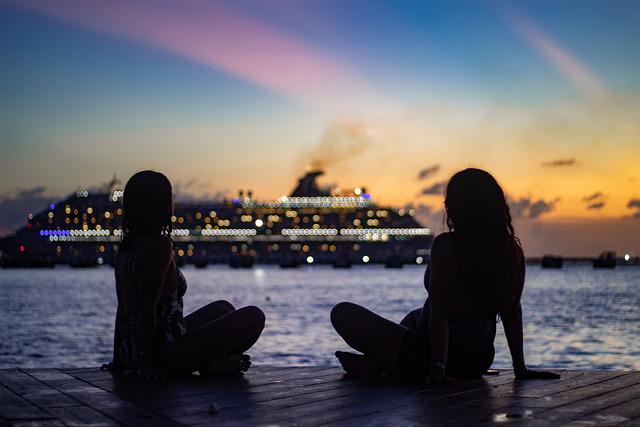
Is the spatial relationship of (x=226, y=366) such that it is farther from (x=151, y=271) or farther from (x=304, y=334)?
(x=304, y=334)

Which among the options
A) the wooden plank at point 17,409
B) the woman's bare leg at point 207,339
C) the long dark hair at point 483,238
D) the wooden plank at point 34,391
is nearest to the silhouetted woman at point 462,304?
the long dark hair at point 483,238

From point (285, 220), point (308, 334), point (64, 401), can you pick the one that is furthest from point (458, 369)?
point (285, 220)

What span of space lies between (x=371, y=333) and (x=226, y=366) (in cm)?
82

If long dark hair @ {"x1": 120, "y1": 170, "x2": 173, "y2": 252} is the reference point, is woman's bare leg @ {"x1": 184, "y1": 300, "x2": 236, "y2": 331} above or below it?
below

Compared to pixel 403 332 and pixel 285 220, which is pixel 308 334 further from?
pixel 285 220

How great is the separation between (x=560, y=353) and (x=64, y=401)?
1603cm

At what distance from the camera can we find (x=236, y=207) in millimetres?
137625

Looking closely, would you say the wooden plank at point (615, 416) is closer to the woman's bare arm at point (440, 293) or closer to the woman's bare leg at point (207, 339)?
the woman's bare arm at point (440, 293)

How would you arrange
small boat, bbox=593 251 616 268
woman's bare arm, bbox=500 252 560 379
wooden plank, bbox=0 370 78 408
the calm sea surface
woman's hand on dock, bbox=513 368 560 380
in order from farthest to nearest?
small boat, bbox=593 251 616 268, the calm sea surface, woman's hand on dock, bbox=513 368 560 380, woman's bare arm, bbox=500 252 560 379, wooden plank, bbox=0 370 78 408

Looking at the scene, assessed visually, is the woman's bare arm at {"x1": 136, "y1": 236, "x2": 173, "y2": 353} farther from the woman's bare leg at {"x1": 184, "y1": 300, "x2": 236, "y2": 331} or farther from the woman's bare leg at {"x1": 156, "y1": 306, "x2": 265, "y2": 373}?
the woman's bare leg at {"x1": 184, "y1": 300, "x2": 236, "y2": 331}

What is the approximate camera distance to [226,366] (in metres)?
5.19

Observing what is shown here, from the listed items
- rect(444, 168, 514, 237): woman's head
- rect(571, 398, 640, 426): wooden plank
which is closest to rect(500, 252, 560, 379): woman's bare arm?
rect(444, 168, 514, 237): woman's head

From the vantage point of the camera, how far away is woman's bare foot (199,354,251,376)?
5191 millimetres

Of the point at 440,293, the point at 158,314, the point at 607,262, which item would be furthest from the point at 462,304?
the point at 607,262
